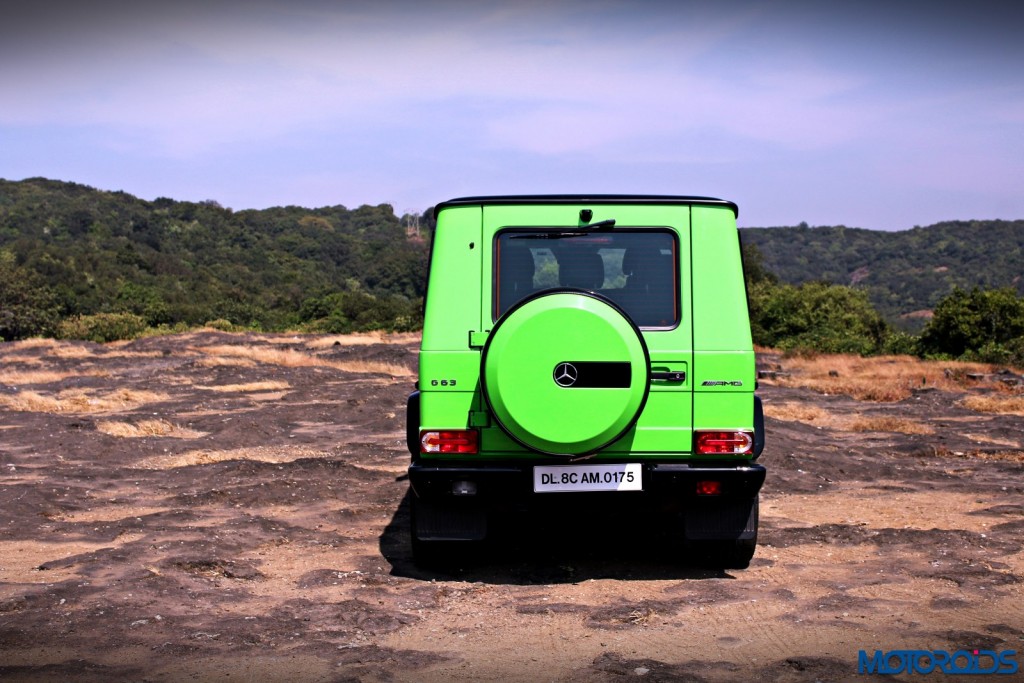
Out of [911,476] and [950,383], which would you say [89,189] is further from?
[911,476]

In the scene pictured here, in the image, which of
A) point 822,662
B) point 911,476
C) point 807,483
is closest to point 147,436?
point 807,483

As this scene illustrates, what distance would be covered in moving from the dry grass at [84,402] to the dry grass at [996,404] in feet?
53.5

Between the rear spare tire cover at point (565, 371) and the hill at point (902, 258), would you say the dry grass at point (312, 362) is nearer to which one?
the rear spare tire cover at point (565, 371)

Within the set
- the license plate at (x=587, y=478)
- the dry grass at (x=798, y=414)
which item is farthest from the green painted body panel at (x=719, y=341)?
the dry grass at (x=798, y=414)

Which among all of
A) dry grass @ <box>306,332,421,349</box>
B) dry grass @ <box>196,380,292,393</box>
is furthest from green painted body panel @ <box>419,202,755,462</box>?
dry grass @ <box>306,332,421,349</box>

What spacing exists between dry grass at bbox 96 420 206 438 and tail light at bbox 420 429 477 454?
962cm

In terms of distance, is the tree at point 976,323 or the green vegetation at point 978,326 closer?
the green vegetation at point 978,326

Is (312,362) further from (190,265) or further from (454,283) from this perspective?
(190,265)

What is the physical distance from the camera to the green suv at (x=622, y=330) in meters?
6.55

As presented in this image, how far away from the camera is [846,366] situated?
3328cm

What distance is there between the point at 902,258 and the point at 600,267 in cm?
15613

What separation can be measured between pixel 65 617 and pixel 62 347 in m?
41.0

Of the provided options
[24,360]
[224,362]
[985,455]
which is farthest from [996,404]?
[24,360]

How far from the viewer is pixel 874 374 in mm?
29641
